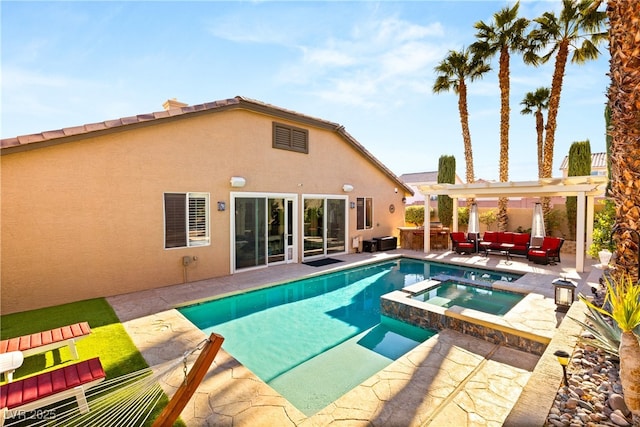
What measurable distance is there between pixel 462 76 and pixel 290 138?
13891 mm

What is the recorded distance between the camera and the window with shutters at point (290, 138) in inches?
553

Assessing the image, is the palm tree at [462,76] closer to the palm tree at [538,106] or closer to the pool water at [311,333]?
the palm tree at [538,106]

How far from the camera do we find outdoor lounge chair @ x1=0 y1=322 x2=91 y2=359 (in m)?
5.16

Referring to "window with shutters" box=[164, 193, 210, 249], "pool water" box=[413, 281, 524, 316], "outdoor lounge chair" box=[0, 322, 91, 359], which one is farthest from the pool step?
"outdoor lounge chair" box=[0, 322, 91, 359]

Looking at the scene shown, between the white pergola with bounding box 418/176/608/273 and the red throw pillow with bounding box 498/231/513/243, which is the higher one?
the white pergola with bounding box 418/176/608/273

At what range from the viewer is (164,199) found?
10594mm

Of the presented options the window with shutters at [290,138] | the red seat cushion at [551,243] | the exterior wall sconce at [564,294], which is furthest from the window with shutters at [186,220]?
the red seat cushion at [551,243]

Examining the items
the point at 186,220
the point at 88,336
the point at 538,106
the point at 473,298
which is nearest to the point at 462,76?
the point at 538,106

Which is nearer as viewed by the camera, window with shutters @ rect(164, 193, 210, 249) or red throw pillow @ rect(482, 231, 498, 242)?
window with shutters @ rect(164, 193, 210, 249)

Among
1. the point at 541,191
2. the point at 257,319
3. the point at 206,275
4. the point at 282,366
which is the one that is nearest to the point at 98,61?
the point at 206,275

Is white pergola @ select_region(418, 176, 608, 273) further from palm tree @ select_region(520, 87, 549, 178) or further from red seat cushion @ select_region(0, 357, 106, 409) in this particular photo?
red seat cushion @ select_region(0, 357, 106, 409)

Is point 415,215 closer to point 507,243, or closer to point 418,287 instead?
point 507,243

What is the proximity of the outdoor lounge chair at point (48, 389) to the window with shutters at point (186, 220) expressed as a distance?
680cm

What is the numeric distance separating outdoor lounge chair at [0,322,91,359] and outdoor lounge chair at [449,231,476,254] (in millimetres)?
16339
